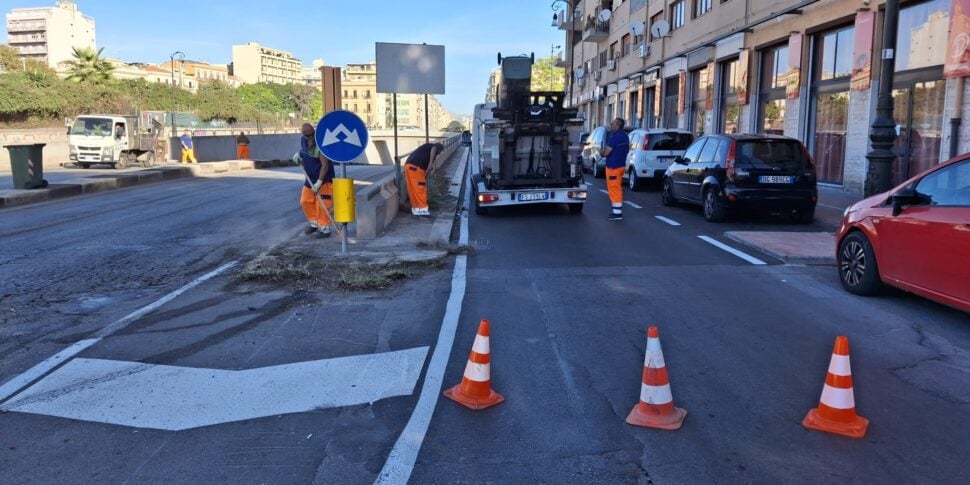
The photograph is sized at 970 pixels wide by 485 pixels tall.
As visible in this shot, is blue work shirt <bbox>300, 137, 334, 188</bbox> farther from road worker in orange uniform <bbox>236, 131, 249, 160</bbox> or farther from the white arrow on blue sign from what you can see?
road worker in orange uniform <bbox>236, 131, 249, 160</bbox>

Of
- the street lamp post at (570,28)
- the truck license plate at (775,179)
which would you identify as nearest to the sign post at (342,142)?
the truck license plate at (775,179)

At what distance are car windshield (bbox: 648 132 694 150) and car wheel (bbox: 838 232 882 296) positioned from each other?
12012 mm

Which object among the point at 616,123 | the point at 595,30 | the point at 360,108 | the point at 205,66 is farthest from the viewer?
the point at 205,66

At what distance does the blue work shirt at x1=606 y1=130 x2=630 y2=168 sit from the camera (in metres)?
13.5

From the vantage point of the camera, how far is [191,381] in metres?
4.88

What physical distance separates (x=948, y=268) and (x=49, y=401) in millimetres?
6758

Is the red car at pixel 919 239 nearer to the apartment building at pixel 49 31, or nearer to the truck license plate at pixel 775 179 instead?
the truck license plate at pixel 775 179

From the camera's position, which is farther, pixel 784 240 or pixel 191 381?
pixel 784 240

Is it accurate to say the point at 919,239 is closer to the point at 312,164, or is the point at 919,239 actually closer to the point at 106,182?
the point at 312,164

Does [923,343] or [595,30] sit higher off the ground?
[595,30]

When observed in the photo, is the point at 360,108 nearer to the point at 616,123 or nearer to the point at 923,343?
the point at 616,123

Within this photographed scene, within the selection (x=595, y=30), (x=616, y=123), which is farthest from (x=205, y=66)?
(x=616, y=123)

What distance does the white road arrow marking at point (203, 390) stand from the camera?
4.33m

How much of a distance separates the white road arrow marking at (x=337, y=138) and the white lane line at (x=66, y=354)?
2.52 metres
